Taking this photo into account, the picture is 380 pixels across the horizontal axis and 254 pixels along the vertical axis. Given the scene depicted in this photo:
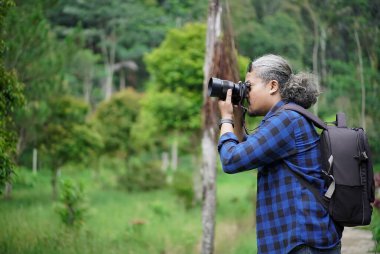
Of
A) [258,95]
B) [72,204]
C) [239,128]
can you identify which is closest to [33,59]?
[72,204]

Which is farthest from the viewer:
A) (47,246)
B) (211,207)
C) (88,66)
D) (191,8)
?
(191,8)

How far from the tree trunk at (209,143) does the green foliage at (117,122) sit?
13.5m

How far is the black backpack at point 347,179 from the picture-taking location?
197 cm

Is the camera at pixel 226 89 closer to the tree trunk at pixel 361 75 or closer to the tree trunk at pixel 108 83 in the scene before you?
the tree trunk at pixel 361 75

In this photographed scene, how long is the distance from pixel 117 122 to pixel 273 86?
1945cm

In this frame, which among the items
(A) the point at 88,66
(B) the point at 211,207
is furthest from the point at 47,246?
(A) the point at 88,66

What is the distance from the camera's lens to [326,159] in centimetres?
201

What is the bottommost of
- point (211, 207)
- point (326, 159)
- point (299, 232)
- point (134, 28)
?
point (211, 207)

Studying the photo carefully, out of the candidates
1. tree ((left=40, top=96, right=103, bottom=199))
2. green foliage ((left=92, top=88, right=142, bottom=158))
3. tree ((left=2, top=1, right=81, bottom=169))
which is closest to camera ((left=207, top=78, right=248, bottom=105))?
tree ((left=2, top=1, right=81, bottom=169))

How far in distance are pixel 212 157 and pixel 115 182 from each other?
14845 mm

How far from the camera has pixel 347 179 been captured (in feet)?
6.46

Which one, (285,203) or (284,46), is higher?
(284,46)

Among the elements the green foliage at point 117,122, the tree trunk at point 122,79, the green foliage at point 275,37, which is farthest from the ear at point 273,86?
the tree trunk at point 122,79

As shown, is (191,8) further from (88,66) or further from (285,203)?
(285,203)
